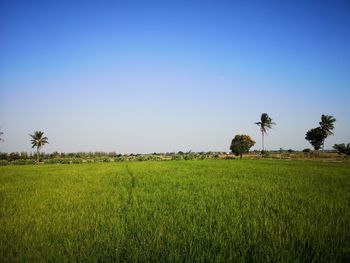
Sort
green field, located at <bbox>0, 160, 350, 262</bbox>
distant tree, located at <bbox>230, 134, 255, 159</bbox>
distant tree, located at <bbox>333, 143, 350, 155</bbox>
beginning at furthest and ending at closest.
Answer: distant tree, located at <bbox>230, 134, 255, 159</bbox> → distant tree, located at <bbox>333, 143, 350, 155</bbox> → green field, located at <bbox>0, 160, 350, 262</bbox>

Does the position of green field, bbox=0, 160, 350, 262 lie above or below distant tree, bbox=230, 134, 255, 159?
below

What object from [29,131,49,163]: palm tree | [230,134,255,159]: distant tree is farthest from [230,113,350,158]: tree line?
[29,131,49,163]: palm tree

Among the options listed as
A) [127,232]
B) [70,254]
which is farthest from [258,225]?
[70,254]

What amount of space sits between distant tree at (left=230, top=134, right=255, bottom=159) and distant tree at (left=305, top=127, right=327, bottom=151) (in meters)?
13.9

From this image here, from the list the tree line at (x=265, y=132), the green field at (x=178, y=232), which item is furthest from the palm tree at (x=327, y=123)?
the green field at (x=178, y=232)

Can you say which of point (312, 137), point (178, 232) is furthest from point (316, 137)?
point (178, 232)

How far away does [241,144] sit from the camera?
63500 millimetres

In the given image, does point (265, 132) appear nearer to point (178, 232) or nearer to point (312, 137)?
point (312, 137)

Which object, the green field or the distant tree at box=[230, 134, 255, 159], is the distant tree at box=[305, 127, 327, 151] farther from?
the green field

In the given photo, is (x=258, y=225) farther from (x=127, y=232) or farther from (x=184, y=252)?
(x=127, y=232)

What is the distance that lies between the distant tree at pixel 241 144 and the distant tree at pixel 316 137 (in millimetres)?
13931

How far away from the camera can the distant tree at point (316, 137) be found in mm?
56594

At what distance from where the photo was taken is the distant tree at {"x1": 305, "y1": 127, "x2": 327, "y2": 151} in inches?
2228

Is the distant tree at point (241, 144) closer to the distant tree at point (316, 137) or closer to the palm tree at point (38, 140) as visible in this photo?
the distant tree at point (316, 137)
